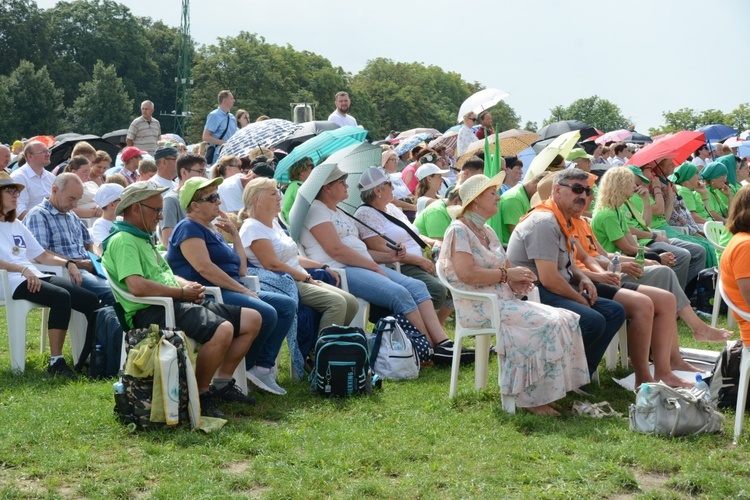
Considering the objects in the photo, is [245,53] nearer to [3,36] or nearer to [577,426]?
[3,36]

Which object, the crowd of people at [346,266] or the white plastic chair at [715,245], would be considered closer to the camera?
the crowd of people at [346,266]

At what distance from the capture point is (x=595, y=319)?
18.8 ft

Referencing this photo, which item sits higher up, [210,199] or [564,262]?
[210,199]

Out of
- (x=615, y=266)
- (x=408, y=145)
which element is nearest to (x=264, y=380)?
(x=615, y=266)

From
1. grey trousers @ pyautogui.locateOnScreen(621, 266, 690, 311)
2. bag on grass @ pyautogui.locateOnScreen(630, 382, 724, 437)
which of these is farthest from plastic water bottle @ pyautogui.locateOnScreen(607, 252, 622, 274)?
bag on grass @ pyautogui.locateOnScreen(630, 382, 724, 437)

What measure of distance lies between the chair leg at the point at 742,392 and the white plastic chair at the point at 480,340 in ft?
4.08

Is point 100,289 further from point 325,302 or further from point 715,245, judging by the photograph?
point 715,245

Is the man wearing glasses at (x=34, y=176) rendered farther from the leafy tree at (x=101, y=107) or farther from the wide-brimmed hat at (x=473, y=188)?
the leafy tree at (x=101, y=107)

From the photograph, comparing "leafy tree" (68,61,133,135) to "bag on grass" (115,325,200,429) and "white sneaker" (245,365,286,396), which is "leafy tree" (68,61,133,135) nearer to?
"white sneaker" (245,365,286,396)

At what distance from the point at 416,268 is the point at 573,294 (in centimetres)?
202

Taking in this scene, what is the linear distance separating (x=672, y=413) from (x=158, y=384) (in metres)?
2.76

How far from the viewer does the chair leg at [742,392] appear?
4.83 metres

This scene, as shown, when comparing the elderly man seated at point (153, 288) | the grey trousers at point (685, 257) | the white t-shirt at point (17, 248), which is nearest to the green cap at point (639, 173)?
the grey trousers at point (685, 257)

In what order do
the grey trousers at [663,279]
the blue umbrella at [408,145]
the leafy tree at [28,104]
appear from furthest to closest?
1. the leafy tree at [28,104]
2. the blue umbrella at [408,145]
3. the grey trousers at [663,279]
